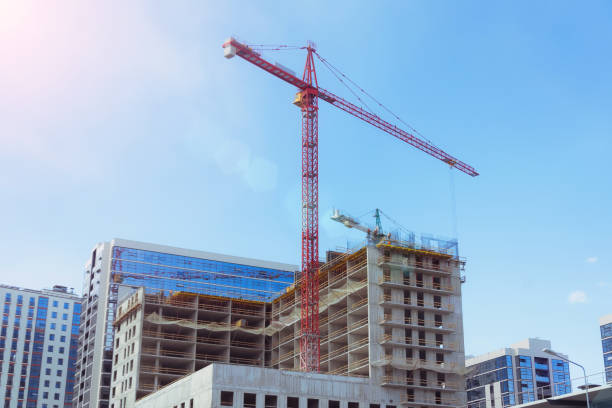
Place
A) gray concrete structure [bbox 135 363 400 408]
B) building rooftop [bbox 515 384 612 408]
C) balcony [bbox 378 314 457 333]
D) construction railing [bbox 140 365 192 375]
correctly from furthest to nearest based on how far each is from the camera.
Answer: construction railing [bbox 140 365 192 375], balcony [bbox 378 314 457 333], gray concrete structure [bbox 135 363 400 408], building rooftop [bbox 515 384 612 408]

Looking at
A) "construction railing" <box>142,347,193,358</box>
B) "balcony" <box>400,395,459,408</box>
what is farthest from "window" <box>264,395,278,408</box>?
"construction railing" <box>142,347,193,358</box>

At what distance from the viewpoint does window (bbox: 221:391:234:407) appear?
309 feet

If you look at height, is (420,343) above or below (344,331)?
below

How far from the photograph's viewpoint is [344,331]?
113m

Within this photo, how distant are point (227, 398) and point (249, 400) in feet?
9.20

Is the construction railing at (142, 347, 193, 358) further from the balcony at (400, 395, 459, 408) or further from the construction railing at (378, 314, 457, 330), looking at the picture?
the balcony at (400, 395, 459, 408)

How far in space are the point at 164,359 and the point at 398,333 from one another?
4295cm

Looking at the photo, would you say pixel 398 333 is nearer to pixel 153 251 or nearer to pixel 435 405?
pixel 435 405

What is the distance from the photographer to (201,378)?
97.3 meters

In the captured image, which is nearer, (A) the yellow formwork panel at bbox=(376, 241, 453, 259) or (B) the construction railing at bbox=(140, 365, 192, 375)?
(A) the yellow formwork panel at bbox=(376, 241, 453, 259)

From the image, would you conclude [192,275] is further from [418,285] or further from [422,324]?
[422,324]

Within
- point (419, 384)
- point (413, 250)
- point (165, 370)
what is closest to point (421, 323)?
point (419, 384)

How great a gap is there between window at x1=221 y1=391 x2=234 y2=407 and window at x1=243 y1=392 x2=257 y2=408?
1657 millimetres

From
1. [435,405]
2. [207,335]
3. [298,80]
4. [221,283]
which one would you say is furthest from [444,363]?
[221,283]
